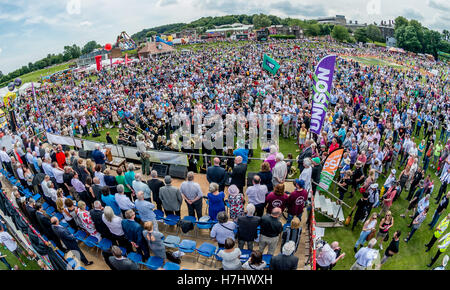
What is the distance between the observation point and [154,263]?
18.8ft

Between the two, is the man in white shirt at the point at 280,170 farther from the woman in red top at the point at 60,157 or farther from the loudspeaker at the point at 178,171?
the woman in red top at the point at 60,157

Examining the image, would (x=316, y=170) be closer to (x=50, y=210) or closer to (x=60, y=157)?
(x=50, y=210)

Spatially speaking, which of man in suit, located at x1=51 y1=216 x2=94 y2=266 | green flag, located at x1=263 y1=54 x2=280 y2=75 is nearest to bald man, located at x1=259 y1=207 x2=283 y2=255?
man in suit, located at x1=51 y1=216 x2=94 y2=266

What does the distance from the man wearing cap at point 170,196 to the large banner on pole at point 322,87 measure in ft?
25.0

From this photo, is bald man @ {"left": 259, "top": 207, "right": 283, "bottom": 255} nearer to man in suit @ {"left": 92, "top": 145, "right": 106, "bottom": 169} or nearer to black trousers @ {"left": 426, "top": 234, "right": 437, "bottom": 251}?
black trousers @ {"left": 426, "top": 234, "right": 437, "bottom": 251}

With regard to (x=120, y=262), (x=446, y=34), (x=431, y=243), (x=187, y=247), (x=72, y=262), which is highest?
(x=446, y=34)

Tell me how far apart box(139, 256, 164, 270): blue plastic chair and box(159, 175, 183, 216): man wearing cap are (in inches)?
51.5

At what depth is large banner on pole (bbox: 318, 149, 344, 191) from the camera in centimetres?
885

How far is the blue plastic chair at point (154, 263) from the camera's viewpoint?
5627mm

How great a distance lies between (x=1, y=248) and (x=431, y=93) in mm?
27008

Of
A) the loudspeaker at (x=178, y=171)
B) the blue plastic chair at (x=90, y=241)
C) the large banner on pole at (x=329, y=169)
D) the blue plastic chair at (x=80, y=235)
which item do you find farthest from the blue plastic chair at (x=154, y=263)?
the large banner on pole at (x=329, y=169)

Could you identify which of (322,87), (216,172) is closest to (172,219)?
(216,172)

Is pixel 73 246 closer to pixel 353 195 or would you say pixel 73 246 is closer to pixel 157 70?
pixel 353 195

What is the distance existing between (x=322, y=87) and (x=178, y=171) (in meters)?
6.92
